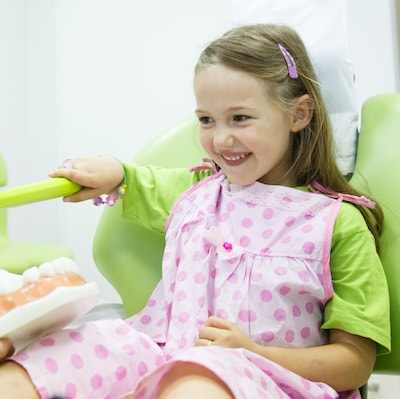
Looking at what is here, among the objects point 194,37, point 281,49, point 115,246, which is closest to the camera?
point 281,49

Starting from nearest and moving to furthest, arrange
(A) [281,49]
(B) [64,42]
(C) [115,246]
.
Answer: (A) [281,49] → (C) [115,246] → (B) [64,42]

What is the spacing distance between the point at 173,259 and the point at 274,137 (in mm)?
218

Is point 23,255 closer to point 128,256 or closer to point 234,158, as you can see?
point 128,256

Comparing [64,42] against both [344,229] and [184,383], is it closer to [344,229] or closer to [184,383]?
[344,229]

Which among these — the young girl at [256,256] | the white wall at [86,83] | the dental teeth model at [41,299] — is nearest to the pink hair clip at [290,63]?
the young girl at [256,256]

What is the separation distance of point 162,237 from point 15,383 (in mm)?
412

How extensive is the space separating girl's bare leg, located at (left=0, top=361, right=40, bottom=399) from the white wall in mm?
1156

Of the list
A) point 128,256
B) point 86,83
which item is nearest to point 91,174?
point 128,256

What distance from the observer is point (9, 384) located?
60 centimetres

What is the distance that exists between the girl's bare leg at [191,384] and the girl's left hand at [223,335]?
106 mm

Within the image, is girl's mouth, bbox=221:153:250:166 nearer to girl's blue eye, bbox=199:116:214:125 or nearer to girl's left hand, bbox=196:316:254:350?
girl's blue eye, bbox=199:116:214:125

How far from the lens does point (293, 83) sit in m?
0.86

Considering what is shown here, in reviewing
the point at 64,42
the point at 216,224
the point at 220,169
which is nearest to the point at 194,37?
the point at 64,42

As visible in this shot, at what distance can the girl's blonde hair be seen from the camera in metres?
0.83
